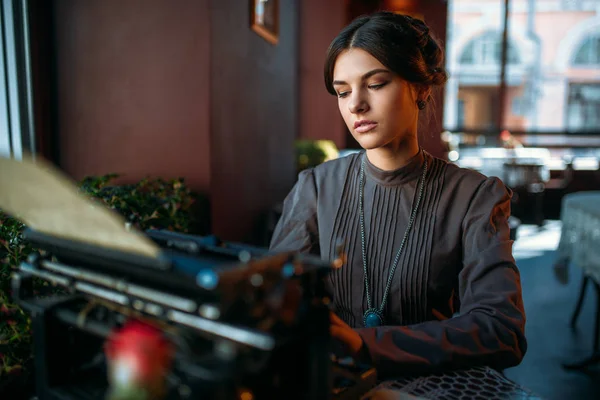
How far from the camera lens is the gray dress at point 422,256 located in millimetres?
890

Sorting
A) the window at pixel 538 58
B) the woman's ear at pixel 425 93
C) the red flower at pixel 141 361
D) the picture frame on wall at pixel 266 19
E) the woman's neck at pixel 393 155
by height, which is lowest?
the red flower at pixel 141 361

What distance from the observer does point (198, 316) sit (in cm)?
53

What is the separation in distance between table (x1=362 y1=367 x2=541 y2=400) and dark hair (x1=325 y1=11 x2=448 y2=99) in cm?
67

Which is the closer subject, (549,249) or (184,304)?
(184,304)

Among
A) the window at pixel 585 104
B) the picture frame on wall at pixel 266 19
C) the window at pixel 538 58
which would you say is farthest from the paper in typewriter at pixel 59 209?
the window at pixel 585 104

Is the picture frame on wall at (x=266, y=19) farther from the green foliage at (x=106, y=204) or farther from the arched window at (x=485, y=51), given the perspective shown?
the arched window at (x=485, y=51)

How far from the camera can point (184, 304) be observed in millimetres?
535

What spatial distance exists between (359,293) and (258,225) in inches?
89.7

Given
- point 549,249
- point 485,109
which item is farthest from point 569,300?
point 485,109

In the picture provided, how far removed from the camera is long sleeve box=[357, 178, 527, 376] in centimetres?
85

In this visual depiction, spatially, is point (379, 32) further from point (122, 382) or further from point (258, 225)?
point (258, 225)

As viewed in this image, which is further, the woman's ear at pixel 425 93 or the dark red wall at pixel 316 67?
the dark red wall at pixel 316 67

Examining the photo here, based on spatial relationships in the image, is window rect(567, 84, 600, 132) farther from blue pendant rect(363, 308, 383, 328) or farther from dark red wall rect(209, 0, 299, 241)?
blue pendant rect(363, 308, 383, 328)

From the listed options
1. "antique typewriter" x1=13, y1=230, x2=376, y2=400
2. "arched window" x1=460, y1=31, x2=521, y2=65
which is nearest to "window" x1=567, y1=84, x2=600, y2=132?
"arched window" x1=460, y1=31, x2=521, y2=65
